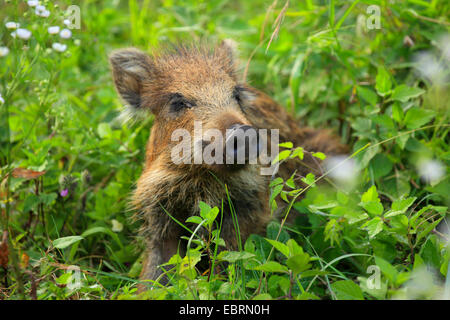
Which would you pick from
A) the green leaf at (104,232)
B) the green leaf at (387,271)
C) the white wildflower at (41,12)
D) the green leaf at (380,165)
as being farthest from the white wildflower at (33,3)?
the green leaf at (380,165)

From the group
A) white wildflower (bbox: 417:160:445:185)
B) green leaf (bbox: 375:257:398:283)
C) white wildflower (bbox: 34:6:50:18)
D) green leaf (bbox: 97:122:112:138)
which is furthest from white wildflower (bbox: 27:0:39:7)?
white wildflower (bbox: 417:160:445:185)

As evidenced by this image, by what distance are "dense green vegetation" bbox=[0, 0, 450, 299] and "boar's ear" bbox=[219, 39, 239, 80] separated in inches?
9.1

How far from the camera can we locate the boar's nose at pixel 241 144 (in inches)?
126

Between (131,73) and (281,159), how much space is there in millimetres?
1529

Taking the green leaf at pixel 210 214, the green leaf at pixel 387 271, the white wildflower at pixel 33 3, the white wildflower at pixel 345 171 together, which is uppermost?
the white wildflower at pixel 33 3

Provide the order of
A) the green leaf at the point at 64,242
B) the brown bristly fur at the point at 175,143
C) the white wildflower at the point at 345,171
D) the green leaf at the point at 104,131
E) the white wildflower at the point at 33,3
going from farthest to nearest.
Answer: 1. the green leaf at the point at 104,131
2. the white wildflower at the point at 345,171
3. the brown bristly fur at the point at 175,143
4. the white wildflower at the point at 33,3
5. the green leaf at the point at 64,242

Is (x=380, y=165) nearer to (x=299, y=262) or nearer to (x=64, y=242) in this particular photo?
(x=299, y=262)

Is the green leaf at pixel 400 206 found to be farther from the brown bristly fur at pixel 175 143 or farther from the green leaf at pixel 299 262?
the brown bristly fur at pixel 175 143

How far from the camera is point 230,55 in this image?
4445mm

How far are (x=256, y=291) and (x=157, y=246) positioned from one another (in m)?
1.23

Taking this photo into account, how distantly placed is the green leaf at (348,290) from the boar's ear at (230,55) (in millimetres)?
2097

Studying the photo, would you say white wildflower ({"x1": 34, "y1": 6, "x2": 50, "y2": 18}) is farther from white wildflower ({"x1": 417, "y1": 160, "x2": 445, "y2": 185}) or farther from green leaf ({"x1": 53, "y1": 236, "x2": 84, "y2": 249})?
white wildflower ({"x1": 417, "y1": 160, "x2": 445, "y2": 185})

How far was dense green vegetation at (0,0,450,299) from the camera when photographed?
120 inches

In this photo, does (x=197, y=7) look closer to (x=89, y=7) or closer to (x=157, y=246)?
(x=89, y=7)
